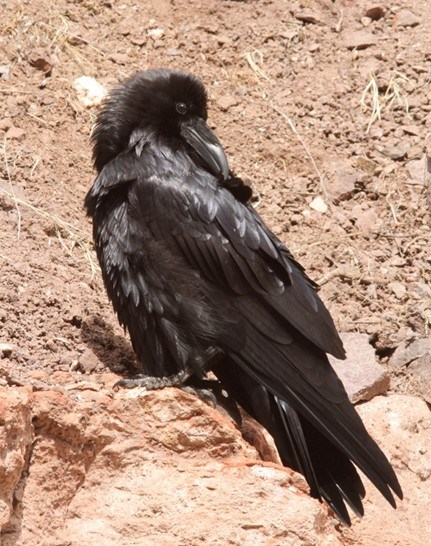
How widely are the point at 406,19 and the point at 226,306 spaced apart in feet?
14.4

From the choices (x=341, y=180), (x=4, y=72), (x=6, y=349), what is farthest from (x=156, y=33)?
(x=6, y=349)

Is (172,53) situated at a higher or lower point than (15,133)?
higher

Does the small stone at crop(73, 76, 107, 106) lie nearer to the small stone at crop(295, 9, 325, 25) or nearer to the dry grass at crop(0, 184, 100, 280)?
the dry grass at crop(0, 184, 100, 280)

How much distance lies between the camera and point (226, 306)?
612cm

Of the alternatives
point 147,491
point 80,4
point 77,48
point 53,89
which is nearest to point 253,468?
point 147,491

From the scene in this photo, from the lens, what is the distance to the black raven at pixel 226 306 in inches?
231

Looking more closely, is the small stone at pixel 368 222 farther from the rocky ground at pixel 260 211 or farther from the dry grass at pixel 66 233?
the dry grass at pixel 66 233

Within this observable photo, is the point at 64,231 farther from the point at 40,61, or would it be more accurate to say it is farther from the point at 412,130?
the point at 412,130

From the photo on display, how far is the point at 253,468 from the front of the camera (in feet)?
17.2

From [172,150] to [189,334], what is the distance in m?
1.10

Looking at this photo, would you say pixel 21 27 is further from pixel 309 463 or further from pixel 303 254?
pixel 309 463

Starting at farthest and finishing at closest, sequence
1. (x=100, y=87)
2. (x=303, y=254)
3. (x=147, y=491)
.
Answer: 1. (x=100, y=87)
2. (x=303, y=254)
3. (x=147, y=491)

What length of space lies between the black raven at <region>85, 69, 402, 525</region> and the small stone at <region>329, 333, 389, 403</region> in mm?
714

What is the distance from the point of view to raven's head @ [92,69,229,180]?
6.70 meters
